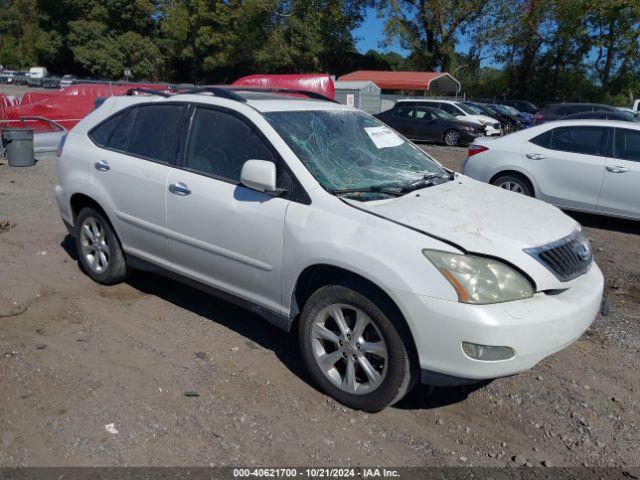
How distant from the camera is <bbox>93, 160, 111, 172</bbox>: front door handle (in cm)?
489

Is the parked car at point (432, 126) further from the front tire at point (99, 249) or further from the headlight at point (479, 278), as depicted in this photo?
→ the headlight at point (479, 278)

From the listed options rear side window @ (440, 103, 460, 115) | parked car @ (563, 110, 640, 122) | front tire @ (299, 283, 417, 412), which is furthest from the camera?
rear side window @ (440, 103, 460, 115)

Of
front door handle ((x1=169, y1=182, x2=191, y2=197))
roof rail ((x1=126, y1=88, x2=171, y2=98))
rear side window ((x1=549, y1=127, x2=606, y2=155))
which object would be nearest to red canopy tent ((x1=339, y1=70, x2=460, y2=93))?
rear side window ((x1=549, y1=127, x2=606, y2=155))

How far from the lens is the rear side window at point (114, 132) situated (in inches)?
194

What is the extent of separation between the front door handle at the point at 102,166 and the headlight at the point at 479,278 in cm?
293

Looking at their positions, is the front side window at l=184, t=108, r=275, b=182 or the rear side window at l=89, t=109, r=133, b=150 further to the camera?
the rear side window at l=89, t=109, r=133, b=150

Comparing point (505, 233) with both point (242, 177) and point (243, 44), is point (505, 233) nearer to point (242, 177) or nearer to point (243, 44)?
point (242, 177)

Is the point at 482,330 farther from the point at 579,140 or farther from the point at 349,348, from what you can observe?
the point at 579,140

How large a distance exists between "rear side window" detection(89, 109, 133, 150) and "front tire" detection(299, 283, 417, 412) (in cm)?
238

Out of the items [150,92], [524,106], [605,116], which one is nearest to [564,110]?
[605,116]

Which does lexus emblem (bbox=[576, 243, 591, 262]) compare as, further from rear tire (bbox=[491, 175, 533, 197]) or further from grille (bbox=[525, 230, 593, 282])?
rear tire (bbox=[491, 175, 533, 197])

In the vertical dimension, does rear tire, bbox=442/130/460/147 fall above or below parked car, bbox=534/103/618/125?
below

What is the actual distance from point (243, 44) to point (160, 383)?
46.2 metres

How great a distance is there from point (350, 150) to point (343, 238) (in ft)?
3.37
